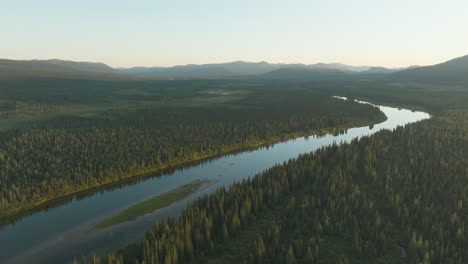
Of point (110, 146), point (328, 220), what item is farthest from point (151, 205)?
point (110, 146)

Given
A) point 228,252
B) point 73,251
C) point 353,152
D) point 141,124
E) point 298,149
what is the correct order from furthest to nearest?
point 141,124 → point 298,149 → point 353,152 → point 73,251 → point 228,252

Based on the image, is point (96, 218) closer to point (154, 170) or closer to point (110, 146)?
point (154, 170)

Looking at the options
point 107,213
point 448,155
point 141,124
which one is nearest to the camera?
point 107,213

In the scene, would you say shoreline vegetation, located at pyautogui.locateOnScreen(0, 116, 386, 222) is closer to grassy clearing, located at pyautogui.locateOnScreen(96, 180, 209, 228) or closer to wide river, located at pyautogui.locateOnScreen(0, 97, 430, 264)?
wide river, located at pyautogui.locateOnScreen(0, 97, 430, 264)

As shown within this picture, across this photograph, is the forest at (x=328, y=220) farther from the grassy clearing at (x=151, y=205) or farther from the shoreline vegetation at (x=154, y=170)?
the shoreline vegetation at (x=154, y=170)

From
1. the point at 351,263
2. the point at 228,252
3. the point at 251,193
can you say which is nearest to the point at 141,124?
the point at 251,193

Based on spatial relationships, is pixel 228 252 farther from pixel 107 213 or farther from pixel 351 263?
pixel 107 213

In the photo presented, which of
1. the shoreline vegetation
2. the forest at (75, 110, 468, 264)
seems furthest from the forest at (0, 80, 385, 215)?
the forest at (75, 110, 468, 264)
